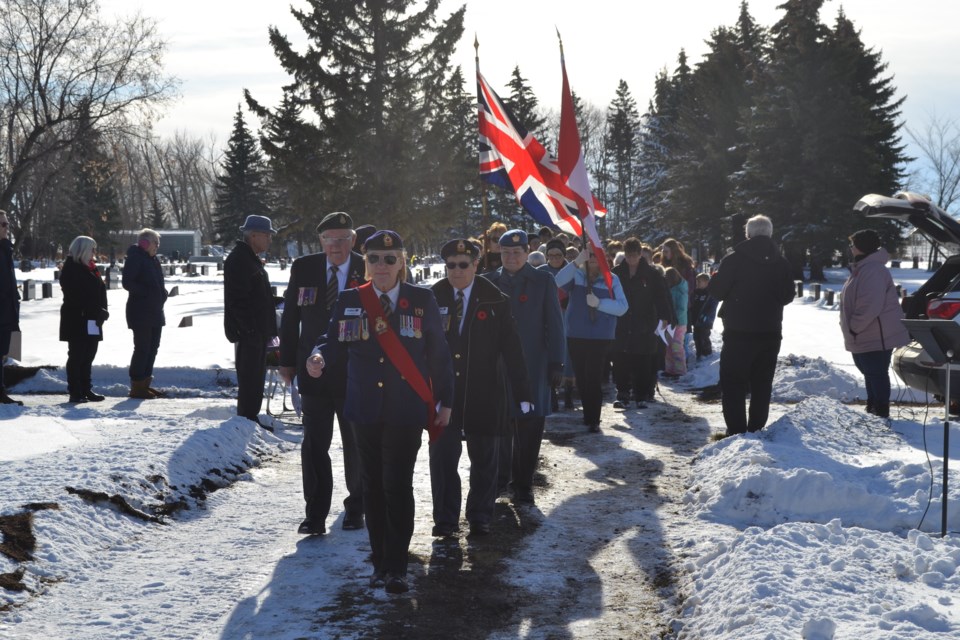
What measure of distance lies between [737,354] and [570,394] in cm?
347

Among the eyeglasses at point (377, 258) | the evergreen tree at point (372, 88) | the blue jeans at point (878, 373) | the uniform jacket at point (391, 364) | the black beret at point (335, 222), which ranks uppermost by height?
the evergreen tree at point (372, 88)

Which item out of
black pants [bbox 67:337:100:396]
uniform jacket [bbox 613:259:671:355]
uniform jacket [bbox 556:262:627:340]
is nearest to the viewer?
uniform jacket [bbox 556:262:627:340]

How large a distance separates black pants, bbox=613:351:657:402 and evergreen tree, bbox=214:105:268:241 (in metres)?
69.2

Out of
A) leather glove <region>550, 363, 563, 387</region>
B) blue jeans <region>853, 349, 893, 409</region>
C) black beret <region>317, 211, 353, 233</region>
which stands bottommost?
blue jeans <region>853, 349, 893, 409</region>

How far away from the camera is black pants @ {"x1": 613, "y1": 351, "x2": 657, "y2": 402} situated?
41.2 feet

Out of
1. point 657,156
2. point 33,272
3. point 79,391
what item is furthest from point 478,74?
point 657,156

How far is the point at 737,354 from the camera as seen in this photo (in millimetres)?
9008

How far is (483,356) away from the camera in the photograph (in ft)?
21.4

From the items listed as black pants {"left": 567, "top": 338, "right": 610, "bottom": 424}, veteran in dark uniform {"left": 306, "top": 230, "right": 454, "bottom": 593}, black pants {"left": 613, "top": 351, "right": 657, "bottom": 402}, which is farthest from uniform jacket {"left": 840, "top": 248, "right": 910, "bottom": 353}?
veteran in dark uniform {"left": 306, "top": 230, "right": 454, "bottom": 593}

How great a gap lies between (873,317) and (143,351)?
843 cm

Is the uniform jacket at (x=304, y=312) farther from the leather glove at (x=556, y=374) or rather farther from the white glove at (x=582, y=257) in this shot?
the white glove at (x=582, y=257)

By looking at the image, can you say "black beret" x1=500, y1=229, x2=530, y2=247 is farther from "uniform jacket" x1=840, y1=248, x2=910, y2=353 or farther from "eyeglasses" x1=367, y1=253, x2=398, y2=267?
"uniform jacket" x1=840, y1=248, x2=910, y2=353

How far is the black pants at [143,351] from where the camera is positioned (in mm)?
12016

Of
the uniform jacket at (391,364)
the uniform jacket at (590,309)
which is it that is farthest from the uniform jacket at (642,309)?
the uniform jacket at (391,364)
